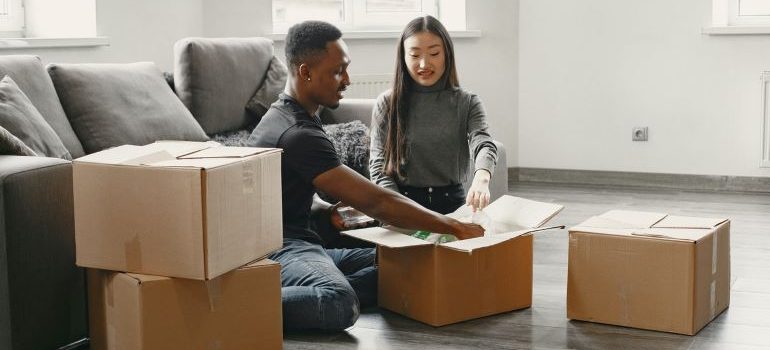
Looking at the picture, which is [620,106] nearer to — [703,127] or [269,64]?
[703,127]

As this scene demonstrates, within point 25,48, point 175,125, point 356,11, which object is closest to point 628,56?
point 356,11

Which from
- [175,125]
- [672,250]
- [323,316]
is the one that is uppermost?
[175,125]

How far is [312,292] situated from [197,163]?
67 cm

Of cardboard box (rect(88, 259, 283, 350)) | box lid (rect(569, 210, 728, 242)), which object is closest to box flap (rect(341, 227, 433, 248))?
cardboard box (rect(88, 259, 283, 350))

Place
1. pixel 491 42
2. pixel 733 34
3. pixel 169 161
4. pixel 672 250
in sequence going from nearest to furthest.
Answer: pixel 169 161 → pixel 672 250 → pixel 733 34 → pixel 491 42

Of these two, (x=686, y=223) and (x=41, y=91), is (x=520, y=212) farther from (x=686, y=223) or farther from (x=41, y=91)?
(x=41, y=91)

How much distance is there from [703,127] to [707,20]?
22.9 inches

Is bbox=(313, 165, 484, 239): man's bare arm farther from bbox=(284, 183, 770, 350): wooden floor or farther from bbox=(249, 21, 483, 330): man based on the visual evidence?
bbox=(284, 183, 770, 350): wooden floor

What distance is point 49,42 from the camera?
429 centimetres

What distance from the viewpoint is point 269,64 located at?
4.53 metres

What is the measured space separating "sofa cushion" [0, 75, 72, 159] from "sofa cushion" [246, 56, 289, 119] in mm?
1235

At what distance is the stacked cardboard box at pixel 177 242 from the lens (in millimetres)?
2260

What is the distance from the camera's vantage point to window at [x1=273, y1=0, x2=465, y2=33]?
586 centimetres

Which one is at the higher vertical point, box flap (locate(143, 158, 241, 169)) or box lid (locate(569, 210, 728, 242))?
box flap (locate(143, 158, 241, 169))
